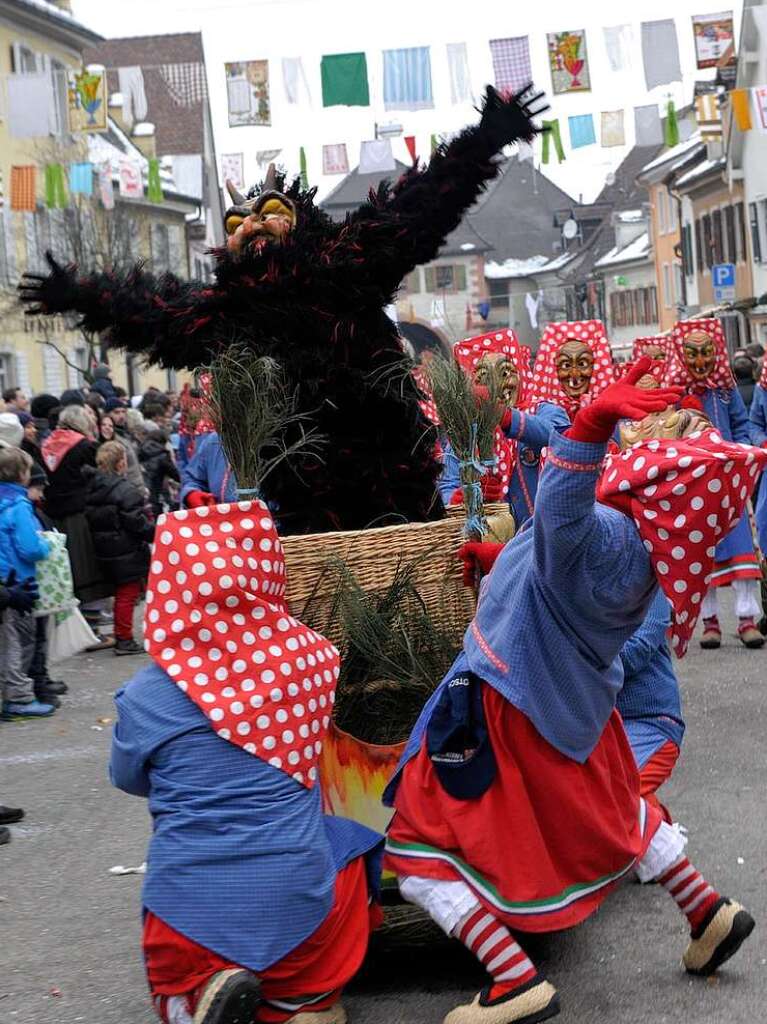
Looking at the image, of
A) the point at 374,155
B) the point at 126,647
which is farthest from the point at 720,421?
the point at 374,155

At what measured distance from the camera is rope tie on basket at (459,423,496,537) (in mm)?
5625

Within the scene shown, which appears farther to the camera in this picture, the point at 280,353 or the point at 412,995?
the point at 280,353

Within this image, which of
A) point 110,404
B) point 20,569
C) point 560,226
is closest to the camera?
point 20,569

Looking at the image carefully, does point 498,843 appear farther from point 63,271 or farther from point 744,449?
Result: point 63,271

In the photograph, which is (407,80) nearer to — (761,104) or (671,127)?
(671,127)

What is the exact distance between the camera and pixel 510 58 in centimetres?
2355

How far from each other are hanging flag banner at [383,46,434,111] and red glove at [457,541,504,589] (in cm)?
1885

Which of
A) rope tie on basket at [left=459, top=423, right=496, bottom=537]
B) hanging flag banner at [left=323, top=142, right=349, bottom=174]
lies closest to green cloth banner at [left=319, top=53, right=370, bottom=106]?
hanging flag banner at [left=323, top=142, right=349, bottom=174]

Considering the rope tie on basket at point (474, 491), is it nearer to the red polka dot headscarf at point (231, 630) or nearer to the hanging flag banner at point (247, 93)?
the red polka dot headscarf at point (231, 630)

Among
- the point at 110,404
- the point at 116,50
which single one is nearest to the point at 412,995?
the point at 110,404

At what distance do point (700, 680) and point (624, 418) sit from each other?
19.0ft

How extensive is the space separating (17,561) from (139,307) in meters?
3.60

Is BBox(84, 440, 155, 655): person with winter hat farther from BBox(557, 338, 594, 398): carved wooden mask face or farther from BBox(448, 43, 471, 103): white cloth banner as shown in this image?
BBox(448, 43, 471, 103): white cloth banner

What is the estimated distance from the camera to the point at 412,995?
4734mm
